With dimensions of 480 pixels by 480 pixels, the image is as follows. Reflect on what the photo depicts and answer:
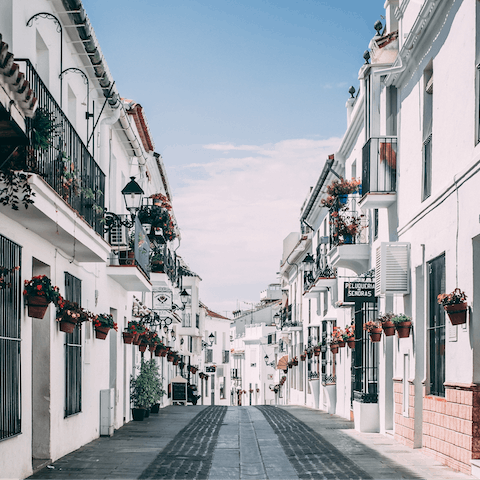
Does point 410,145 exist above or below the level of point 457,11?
below

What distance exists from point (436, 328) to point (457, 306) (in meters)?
2.27

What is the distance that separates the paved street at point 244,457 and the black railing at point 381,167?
486 cm

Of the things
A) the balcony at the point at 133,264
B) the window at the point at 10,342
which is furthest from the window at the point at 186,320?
the window at the point at 10,342

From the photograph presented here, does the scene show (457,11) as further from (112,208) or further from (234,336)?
(234,336)

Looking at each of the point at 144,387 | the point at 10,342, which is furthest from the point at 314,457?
the point at 144,387

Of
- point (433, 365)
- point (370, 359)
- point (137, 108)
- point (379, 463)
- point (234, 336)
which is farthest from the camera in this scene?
point (234, 336)

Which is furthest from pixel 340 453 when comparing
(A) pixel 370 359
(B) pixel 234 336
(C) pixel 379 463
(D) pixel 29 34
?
(B) pixel 234 336

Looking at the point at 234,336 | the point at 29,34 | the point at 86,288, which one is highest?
the point at 29,34

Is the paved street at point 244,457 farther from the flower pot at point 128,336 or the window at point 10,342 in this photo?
the flower pot at point 128,336

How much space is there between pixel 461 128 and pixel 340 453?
5.55 metres

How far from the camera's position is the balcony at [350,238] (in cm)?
1847

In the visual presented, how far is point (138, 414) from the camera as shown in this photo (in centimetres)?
2120

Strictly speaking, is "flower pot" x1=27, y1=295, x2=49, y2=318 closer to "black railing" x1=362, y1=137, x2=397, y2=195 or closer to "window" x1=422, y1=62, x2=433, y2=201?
"window" x1=422, y1=62, x2=433, y2=201

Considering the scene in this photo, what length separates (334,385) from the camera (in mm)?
25062
